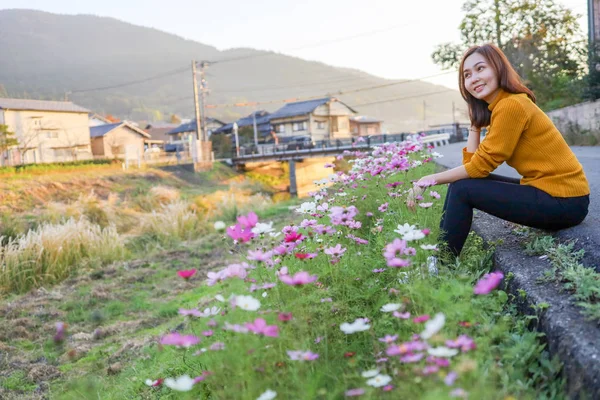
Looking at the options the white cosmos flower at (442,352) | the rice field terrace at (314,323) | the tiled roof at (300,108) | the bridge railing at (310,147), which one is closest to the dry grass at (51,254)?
the rice field terrace at (314,323)

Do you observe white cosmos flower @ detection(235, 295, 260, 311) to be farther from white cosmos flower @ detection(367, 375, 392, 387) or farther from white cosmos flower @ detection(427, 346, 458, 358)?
white cosmos flower @ detection(427, 346, 458, 358)

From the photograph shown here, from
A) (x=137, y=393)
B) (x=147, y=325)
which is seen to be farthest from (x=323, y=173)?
(x=137, y=393)

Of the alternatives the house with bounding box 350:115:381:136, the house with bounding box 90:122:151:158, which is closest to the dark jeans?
the house with bounding box 90:122:151:158

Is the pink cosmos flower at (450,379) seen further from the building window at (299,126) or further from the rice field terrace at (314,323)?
the building window at (299,126)

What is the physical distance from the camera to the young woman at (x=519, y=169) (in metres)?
2.51

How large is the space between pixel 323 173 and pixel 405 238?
29686mm

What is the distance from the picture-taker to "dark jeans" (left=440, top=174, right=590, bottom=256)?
2.54 meters

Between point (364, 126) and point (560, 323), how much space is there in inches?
2412

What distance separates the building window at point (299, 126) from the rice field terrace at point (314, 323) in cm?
3983

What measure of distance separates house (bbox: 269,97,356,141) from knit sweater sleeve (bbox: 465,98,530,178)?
1706 inches

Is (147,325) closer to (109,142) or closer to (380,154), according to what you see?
(380,154)

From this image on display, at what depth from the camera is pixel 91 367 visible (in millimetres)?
4277

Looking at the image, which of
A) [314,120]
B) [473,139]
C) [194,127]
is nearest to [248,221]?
[473,139]

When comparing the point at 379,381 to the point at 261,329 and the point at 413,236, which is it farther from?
the point at 413,236
